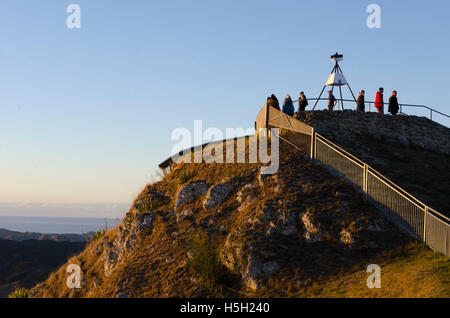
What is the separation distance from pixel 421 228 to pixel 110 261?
12795mm

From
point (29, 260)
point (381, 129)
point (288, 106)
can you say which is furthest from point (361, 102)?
point (29, 260)

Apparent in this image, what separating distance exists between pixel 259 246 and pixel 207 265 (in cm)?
192

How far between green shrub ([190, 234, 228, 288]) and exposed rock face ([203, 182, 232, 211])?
3.54 metres

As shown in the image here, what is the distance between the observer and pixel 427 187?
65.7ft

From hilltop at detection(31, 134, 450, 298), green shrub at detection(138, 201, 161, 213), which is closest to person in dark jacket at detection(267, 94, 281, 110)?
hilltop at detection(31, 134, 450, 298)

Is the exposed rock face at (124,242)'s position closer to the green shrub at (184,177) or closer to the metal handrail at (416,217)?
the green shrub at (184,177)

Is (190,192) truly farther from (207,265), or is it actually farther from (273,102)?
(273,102)

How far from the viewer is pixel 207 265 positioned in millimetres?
15359

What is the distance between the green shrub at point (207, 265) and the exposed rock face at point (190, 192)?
4798 mm

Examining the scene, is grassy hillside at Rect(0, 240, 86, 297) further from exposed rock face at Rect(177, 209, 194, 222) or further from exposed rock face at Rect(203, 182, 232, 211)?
exposed rock face at Rect(203, 182, 232, 211)

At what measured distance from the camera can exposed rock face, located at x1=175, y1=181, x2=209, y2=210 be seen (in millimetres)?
20875

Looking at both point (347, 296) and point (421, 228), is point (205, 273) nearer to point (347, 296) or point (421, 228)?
point (347, 296)

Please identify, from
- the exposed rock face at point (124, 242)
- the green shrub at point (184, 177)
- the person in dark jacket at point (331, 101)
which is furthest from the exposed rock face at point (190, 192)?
the person in dark jacket at point (331, 101)
